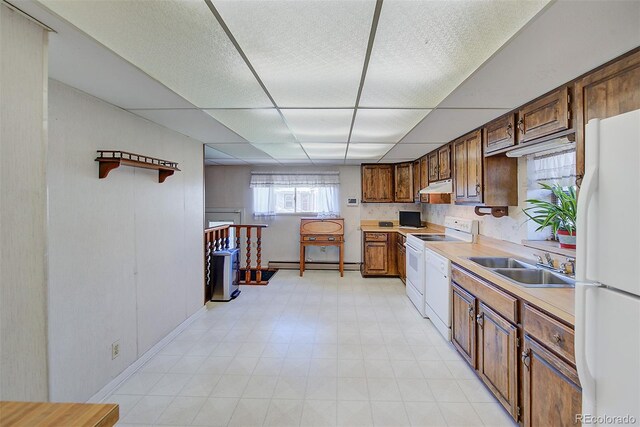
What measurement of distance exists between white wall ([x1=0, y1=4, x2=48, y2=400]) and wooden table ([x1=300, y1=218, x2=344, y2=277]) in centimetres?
426

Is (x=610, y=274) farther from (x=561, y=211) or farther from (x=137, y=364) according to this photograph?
(x=137, y=364)

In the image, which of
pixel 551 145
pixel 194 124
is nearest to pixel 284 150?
pixel 194 124

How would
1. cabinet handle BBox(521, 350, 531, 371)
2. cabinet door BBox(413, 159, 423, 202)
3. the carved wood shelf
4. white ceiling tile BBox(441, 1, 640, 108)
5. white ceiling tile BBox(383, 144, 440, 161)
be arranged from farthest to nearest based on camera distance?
cabinet door BBox(413, 159, 423, 202) → white ceiling tile BBox(383, 144, 440, 161) → the carved wood shelf → cabinet handle BBox(521, 350, 531, 371) → white ceiling tile BBox(441, 1, 640, 108)

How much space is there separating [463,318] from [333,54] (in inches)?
88.3

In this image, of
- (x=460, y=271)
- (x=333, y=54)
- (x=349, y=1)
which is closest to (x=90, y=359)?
(x=333, y=54)

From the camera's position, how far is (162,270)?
2707mm

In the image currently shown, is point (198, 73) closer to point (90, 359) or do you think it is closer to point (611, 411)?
point (90, 359)

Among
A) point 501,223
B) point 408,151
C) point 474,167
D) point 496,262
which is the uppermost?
point 408,151

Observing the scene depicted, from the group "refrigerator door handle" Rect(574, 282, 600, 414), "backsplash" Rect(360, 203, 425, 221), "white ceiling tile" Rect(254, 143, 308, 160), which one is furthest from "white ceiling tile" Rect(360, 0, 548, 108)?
"backsplash" Rect(360, 203, 425, 221)

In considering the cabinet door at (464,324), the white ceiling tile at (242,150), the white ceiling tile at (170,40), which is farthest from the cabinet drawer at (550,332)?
the white ceiling tile at (242,150)

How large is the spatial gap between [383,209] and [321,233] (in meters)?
1.41

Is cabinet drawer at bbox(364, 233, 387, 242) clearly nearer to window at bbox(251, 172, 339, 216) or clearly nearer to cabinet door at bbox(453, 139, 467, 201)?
window at bbox(251, 172, 339, 216)

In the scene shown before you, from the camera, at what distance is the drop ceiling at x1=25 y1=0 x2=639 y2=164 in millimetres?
1107

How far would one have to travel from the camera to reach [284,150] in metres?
4.06
